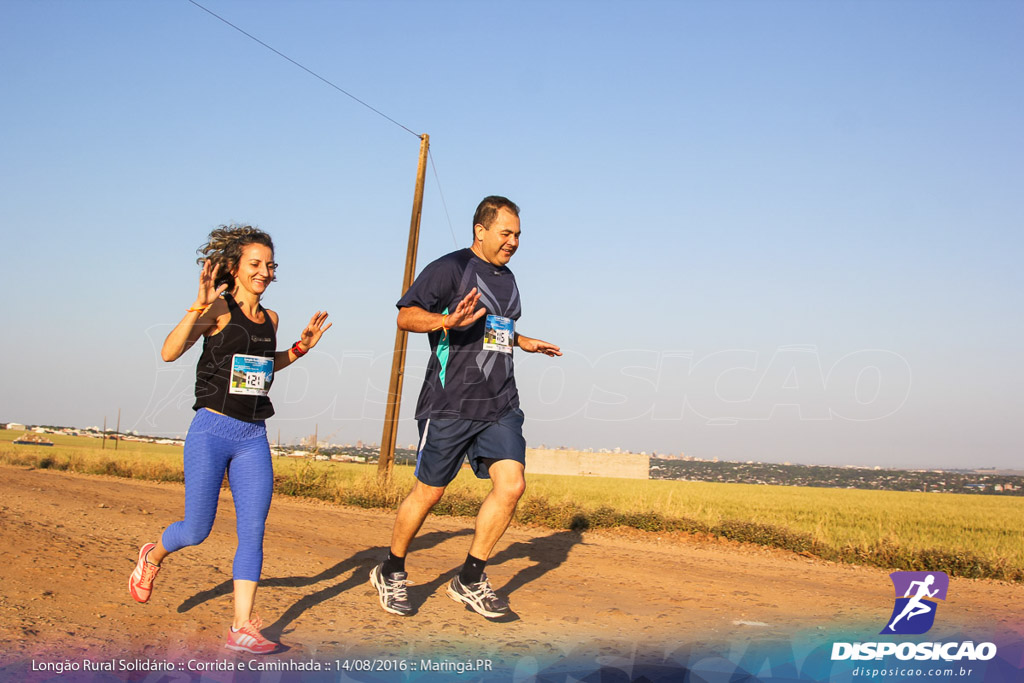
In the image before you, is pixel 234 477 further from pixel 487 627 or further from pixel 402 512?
pixel 487 627

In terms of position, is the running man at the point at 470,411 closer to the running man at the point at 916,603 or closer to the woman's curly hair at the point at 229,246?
the woman's curly hair at the point at 229,246

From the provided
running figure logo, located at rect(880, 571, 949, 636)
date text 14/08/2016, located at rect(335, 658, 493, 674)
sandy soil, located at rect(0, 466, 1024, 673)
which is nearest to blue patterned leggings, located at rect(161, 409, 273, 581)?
sandy soil, located at rect(0, 466, 1024, 673)

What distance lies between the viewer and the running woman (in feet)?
12.4

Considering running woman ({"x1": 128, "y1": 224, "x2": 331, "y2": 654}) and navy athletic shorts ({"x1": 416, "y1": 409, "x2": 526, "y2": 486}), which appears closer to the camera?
running woman ({"x1": 128, "y1": 224, "x2": 331, "y2": 654})

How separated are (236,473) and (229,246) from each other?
117 cm

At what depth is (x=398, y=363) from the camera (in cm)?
1470

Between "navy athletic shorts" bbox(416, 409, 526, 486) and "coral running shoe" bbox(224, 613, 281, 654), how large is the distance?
4.89ft

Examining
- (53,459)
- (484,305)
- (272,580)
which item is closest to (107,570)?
(272,580)

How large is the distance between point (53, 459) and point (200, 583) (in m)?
15.3

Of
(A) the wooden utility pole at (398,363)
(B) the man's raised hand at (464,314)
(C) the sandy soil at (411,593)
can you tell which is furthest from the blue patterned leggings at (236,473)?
(A) the wooden utility pole at (398,363)

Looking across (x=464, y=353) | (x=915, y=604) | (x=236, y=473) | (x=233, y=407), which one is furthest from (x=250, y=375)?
(x=915, y=604)

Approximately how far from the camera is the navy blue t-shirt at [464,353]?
191 inches

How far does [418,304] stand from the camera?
4.77 m

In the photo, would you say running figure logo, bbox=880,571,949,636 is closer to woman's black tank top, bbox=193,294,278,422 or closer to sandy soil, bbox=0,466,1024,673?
sandy soil, bbox=0,466,1024,673
